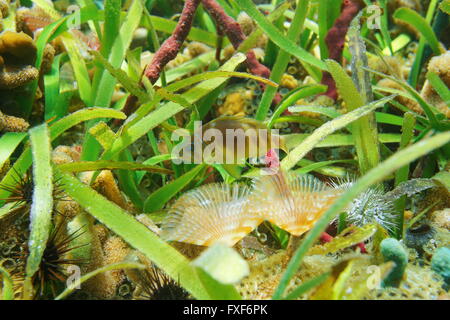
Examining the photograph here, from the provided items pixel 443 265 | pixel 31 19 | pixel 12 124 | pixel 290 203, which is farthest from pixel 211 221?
pixel 31 19

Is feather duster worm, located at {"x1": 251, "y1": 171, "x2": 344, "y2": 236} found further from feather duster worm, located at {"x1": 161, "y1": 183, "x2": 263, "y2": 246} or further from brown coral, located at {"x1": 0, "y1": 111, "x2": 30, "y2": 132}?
brown coral, located at {"x1": 0, "y1": 111, "x2": 30, "y2": 132}

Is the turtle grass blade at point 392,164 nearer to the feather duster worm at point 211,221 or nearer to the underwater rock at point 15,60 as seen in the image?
the feather duster worm at point 211,221

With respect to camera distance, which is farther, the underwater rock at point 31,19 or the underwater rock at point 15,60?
the underwater rock at point 31,19

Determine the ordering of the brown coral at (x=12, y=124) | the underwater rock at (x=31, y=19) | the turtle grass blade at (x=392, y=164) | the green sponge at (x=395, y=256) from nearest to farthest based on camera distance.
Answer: the turtle grass blade at (x=392, y=164)
the green sponge at (x=395, y=256)
the brown coral at (x=12, y=124)
the underwater rock at (x=31, y=19)

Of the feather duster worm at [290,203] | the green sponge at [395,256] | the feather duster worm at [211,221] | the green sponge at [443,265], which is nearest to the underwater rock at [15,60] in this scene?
the feather duster worm at [211,221]

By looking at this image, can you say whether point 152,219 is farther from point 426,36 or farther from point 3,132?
point 426,36
